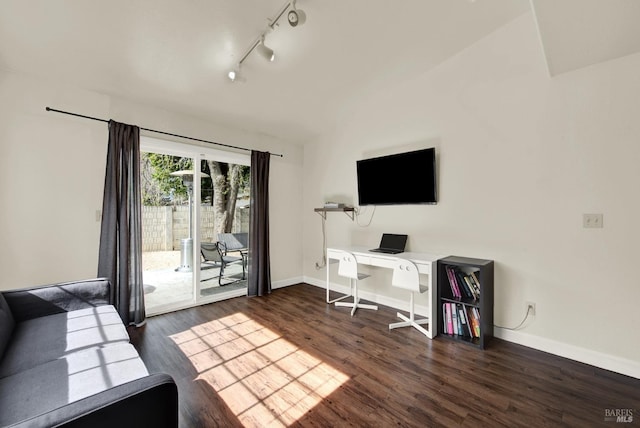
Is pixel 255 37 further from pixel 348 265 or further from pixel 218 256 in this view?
pixel 218 256

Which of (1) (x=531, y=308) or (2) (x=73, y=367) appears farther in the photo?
(1) (x=531, y=308)

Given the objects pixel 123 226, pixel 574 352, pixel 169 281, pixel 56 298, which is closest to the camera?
pixel 56 298

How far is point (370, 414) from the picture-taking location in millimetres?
1709

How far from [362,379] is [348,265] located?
57.8 inches

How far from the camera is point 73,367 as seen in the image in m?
1.47

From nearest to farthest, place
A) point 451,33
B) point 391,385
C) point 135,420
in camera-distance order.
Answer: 1. point 135,420
2. point 391,385
3. point 451,33

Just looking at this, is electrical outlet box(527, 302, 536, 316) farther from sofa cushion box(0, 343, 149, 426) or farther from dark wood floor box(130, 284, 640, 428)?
sofa cushion box(0, 343, 149, 426)

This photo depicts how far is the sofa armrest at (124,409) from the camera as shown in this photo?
87 centimetres

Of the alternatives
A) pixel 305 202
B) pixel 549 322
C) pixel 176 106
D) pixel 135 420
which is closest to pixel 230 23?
pixel 176 106

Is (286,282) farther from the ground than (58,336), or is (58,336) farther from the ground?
(58,336)

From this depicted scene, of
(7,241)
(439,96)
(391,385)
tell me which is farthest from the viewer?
(439,96)

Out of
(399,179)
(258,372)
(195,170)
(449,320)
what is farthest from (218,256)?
(449,320)

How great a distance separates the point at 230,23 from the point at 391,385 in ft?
10.1

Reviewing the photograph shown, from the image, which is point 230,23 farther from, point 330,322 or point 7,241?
point 330,322
